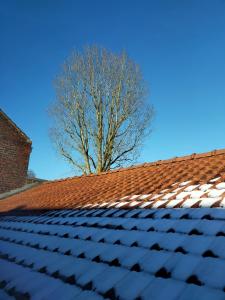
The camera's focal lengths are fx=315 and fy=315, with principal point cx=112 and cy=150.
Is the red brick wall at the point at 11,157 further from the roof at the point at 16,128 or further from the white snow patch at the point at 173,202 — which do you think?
the white snow patch at the point at 173,202

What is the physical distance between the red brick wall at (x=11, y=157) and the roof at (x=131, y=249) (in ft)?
37.6

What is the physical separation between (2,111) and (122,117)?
270 inches

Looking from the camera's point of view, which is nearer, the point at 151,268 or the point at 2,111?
the point at 151,268

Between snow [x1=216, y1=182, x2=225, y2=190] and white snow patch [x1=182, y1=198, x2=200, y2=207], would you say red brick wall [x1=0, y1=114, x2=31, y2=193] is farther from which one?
white snow patch [x1=182, y1=198, x2=200, y2=207]

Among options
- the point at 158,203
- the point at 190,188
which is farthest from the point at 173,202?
the point at 190,188

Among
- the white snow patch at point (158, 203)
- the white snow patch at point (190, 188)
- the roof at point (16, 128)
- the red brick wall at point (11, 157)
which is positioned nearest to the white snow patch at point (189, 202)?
the white snow patch at point (158, 203)

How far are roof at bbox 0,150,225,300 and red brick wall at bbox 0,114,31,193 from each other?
1145 cm

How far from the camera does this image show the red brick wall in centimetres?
1636

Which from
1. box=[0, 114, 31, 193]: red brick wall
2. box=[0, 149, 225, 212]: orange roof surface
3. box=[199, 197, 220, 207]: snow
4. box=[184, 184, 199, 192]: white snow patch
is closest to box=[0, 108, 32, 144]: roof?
box=[0, 114, 31, 193]: red brick wall

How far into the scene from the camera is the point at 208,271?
2023mm

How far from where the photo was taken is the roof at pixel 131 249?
2.10 m

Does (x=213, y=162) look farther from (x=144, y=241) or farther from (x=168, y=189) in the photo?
(x=144, y=241)

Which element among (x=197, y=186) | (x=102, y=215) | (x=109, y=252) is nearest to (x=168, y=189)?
(x=197, y=186)

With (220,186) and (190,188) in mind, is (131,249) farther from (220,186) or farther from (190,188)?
(190,188)
